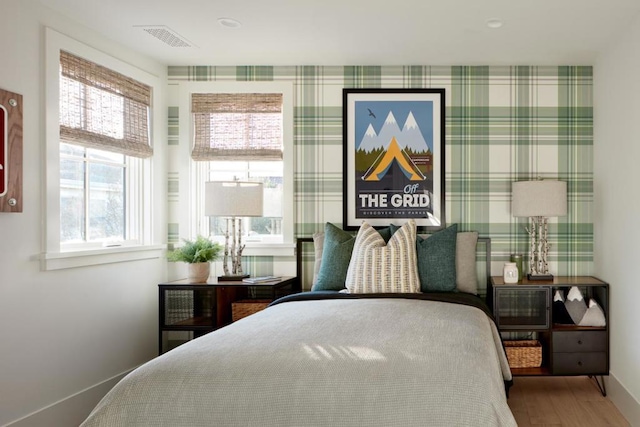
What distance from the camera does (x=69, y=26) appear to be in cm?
316

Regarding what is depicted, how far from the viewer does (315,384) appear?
1.71 meters

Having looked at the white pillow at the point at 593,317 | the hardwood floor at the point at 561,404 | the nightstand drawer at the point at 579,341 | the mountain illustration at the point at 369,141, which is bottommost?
the hardwood floor at the point at 561,404

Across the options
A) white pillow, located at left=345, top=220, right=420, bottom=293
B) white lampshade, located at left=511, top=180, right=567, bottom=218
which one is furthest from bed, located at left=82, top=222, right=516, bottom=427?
white lampshade, located at left=511, top=180, right=567, bottom=218

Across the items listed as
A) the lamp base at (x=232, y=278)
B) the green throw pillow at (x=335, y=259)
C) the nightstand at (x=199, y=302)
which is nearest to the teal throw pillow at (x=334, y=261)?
the green throw pillow at (x=335, y=259)

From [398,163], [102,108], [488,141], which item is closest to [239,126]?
[102,108]

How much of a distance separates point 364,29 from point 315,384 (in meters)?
2.30

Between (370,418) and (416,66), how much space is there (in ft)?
9.97

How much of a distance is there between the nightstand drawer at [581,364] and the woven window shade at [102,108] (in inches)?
125

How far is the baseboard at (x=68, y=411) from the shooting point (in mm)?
2828

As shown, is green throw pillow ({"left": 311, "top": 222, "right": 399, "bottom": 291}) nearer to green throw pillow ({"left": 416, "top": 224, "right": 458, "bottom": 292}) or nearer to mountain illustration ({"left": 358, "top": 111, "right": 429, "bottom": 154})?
green throw pillow ({"left": 416, "top": 224, "right": 458, "bottom": 292})

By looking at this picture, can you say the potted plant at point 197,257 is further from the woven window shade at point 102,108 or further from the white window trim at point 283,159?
the woven window shade at point 102,108

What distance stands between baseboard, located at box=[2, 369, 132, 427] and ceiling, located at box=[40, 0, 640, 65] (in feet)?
7.27

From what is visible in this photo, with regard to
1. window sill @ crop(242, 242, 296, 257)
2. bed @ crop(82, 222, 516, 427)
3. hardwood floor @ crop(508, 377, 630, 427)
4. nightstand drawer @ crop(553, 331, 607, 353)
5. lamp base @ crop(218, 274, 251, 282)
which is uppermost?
window sill @ crop(242, 242, 296, 257)

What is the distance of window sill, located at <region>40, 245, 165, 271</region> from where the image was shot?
9.75 ft
